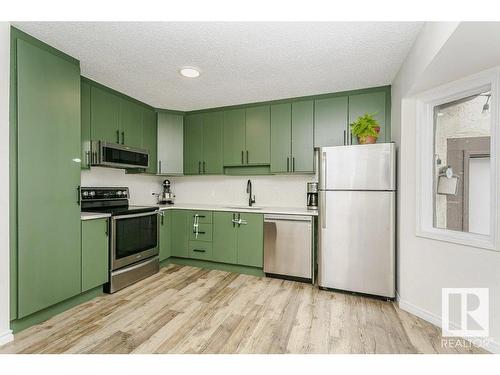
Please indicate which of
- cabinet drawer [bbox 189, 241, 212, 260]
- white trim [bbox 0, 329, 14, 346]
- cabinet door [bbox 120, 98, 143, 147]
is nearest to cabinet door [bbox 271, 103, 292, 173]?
cabinet drawer [bbox 189, 241, 212, 260]

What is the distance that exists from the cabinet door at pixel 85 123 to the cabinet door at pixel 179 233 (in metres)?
1.31

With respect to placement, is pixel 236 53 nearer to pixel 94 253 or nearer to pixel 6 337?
pixel 94 253

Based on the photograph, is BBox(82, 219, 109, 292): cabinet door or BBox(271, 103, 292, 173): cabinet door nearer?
BBox(82, 219, 109, 292): cabinet door

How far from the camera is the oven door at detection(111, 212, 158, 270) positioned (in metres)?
2.67

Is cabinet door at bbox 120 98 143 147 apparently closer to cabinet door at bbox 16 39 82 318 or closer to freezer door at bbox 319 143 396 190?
cabinet door at bbox 16 39 82 318

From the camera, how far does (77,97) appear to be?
7.70ft

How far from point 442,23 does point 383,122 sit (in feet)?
5.24

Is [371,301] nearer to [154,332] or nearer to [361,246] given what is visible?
[361,246]

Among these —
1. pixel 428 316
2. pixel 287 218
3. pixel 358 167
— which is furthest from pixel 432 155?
pixel 287 218

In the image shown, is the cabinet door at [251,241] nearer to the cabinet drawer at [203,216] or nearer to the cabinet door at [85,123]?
the cabinet drawer at [203,216]

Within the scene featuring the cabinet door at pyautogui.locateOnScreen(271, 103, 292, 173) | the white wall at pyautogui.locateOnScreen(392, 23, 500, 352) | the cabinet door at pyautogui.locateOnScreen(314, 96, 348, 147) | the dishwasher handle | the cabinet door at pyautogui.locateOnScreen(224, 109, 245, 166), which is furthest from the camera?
the cabinet door at pyautogui.locateOnScreen(224, 109, 245, 166)

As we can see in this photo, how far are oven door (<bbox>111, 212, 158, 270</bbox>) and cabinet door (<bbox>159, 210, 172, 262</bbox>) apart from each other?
17cm
